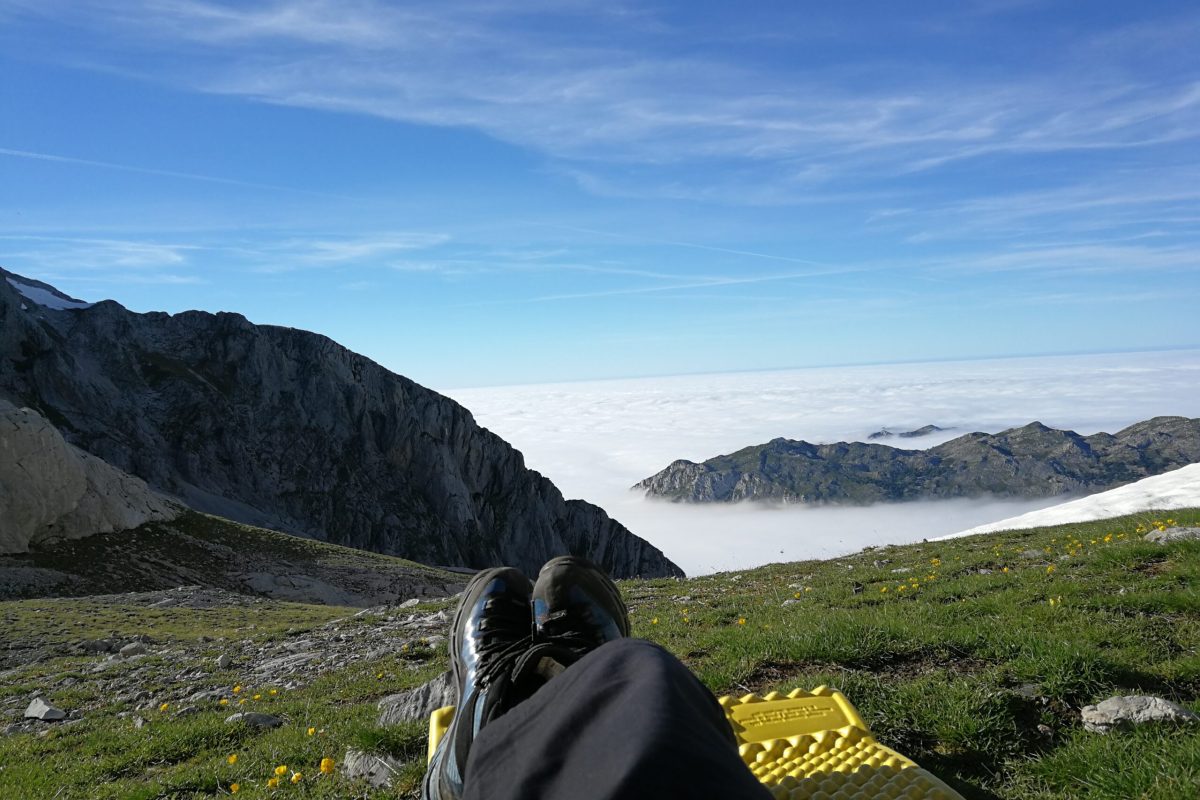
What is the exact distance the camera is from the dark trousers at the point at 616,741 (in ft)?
6.98

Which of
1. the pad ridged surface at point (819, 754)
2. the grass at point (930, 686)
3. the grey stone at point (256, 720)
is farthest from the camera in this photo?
the grey stone at point (256, 720)

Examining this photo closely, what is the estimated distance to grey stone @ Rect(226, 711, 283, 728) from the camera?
27.1 feet

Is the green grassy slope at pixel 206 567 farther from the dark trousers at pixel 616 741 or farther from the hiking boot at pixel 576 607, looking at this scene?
the dark trousers at pixel 616 741

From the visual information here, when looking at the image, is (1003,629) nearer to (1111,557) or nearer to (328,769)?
(1111,557)

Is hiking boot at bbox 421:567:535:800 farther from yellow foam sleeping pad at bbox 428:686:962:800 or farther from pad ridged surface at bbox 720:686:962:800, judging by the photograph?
pad ridged surface at bbox 720:686:962:800

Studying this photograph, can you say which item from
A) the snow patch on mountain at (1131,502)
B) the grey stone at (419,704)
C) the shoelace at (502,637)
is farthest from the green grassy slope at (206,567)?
the shoelace at (502,637)

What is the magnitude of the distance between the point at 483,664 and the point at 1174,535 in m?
12.1

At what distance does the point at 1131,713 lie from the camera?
4.91 metres

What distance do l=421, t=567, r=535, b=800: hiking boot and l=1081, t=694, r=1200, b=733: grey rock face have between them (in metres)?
4.20

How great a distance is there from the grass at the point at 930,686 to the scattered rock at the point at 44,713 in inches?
19.7

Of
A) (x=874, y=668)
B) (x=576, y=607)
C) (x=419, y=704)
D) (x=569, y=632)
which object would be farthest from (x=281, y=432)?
(x=569, y=632)

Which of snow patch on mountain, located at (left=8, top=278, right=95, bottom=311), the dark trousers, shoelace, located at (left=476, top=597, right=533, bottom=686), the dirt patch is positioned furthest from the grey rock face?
snow patch on mountain, located at (left=8, top=278, right=95, bottom=311)

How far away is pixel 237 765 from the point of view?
6523 mm

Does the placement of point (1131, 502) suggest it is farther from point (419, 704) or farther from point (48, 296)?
point (48, 296)
